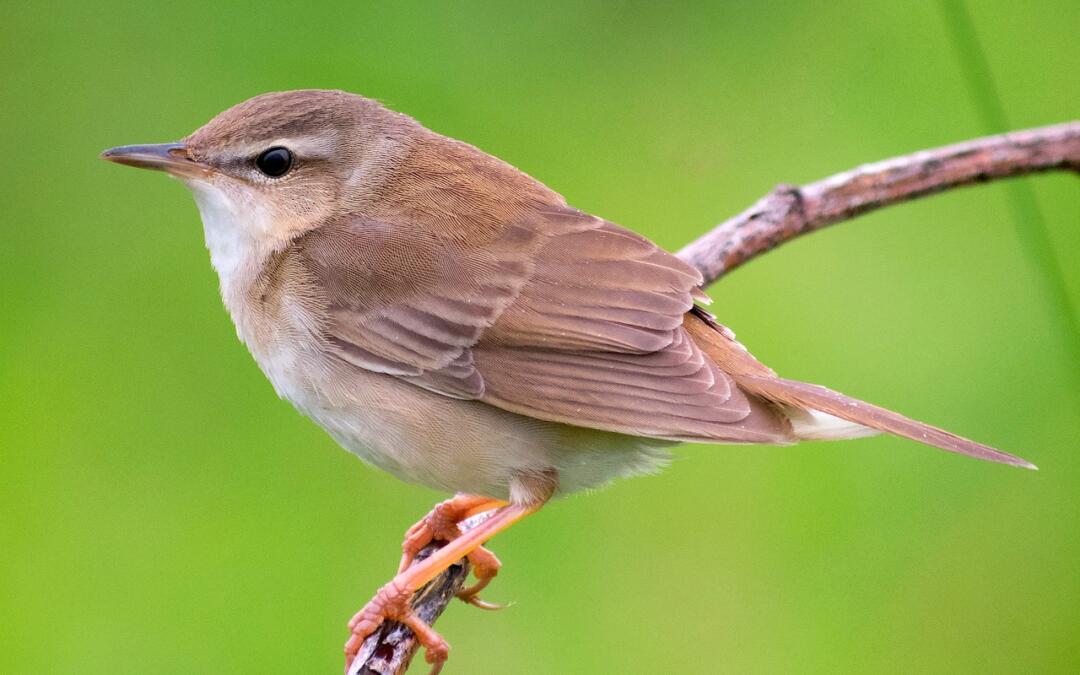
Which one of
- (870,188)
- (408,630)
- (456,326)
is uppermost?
(870,188)

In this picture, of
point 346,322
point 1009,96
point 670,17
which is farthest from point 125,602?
point 1009,96

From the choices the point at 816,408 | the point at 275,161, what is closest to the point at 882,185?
the point at 816,408

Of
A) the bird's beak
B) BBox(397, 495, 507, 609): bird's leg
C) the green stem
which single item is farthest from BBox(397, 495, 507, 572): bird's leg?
the green stem

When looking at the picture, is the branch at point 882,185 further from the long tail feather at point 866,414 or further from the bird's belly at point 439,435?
the bird's belly at point 439,435

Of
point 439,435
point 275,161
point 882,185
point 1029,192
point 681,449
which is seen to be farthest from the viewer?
point 681,449

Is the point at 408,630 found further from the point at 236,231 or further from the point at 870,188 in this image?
the point at 870,188

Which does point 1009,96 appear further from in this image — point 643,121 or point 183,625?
point 183,625
